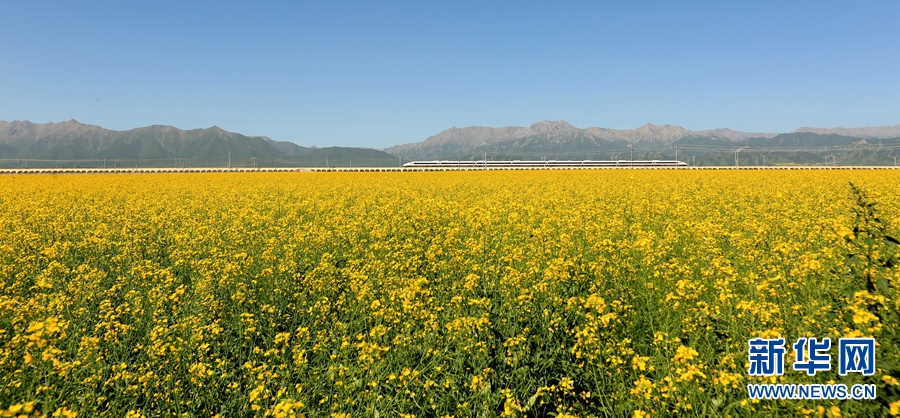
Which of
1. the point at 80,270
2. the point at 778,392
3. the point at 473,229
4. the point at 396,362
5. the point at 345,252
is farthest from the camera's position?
the point at 473,229

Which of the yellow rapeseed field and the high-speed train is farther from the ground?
the high-speed train

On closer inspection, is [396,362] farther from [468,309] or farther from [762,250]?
[762,250]

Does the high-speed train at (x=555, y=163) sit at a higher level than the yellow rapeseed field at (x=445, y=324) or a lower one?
higher

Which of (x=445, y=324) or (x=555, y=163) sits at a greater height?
(x=555, y=163)

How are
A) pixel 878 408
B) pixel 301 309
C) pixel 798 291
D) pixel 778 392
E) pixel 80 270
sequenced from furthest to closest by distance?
pixel 80 270 → pixel 301 309 → pixel 798 291 → pixel 778 392 → pixel 878 408

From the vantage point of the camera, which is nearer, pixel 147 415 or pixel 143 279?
pixel 147 415

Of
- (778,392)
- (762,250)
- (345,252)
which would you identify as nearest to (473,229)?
(345,252)


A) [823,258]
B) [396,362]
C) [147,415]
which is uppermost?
[823,258]

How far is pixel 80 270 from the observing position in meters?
6.09

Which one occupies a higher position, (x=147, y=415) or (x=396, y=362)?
(x=396, y=362)

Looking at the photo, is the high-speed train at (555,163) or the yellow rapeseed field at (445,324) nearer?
the yellow rapeseed field at (445,324)

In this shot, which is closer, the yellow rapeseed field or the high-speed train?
the yellow rapeseed field

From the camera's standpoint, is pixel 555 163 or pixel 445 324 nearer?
pixel 445 324

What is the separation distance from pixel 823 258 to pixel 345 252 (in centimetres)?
806
